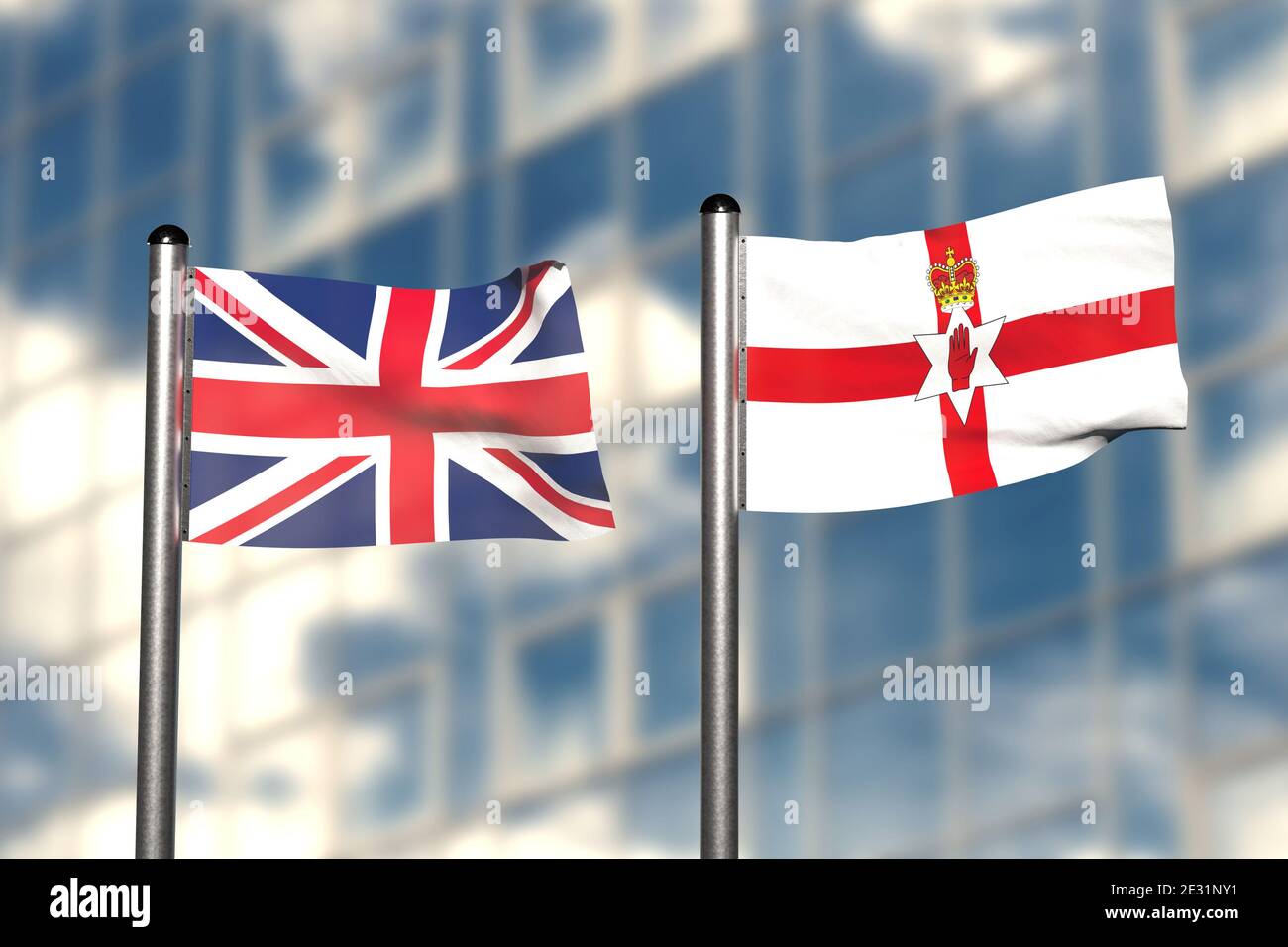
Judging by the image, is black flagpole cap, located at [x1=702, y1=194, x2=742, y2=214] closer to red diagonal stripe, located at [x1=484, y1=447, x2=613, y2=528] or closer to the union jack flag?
the union jack flag

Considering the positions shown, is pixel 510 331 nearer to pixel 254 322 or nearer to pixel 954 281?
pixel 254 322

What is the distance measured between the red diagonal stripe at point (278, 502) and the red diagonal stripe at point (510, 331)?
2.71 feet

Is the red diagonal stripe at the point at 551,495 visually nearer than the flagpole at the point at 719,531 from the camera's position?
No

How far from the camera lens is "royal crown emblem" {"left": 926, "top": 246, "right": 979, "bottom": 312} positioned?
859 centimetres

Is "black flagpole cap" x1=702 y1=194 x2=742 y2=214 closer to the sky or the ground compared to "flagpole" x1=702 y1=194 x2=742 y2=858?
closer to the sky

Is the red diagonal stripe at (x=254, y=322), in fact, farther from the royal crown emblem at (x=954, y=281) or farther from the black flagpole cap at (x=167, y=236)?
the royal crown emblem at (x=954, y=281)

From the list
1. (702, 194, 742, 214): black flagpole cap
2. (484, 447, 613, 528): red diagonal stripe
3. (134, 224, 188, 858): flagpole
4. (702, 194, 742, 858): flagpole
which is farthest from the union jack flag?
(702, 194, 742, 214): black flagpole cap

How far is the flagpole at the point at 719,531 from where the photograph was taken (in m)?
7.78

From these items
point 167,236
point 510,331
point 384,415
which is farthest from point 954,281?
point 167,236

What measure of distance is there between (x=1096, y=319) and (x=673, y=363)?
16.3 feet

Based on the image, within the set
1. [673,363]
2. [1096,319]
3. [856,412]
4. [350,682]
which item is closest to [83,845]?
[350,682]

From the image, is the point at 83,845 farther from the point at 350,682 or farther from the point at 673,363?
the point at 673,363

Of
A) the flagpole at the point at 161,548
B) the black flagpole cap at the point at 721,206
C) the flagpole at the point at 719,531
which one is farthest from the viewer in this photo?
the black flagpole cap at the point at 721,206

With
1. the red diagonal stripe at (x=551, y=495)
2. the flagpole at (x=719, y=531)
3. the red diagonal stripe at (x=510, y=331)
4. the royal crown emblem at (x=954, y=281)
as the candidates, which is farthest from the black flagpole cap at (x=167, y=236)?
the royal crown emblem at (x=954, y=281)
